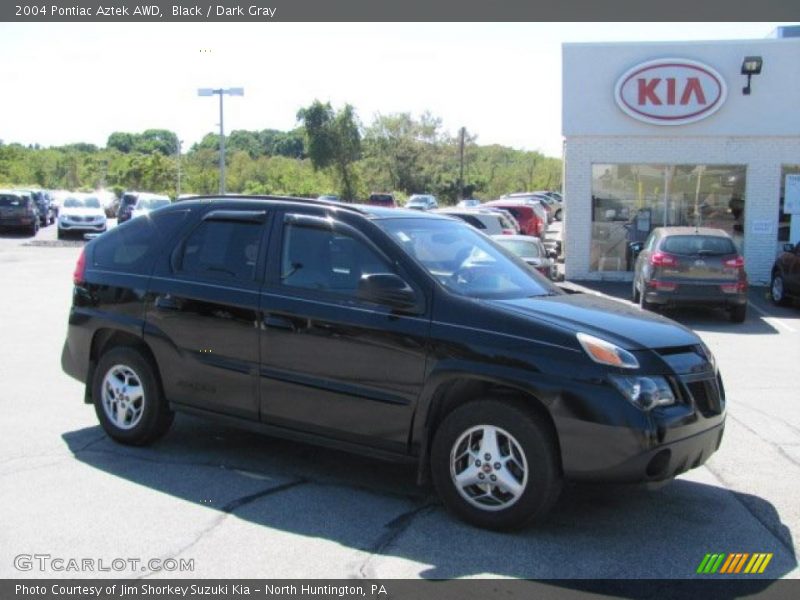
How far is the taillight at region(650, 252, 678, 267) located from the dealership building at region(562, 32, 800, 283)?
5.58 meters

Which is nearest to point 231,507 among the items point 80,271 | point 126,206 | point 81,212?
point 80,271

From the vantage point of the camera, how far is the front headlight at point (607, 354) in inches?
190

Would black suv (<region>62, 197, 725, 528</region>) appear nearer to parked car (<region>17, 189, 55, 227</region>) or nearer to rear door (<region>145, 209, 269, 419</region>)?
rear door (<region>145, 209, 269, 419</region>)

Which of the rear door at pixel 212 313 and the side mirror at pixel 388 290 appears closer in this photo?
the side mirror at pixel 388 290

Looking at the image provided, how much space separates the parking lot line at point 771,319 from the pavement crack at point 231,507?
11.2m

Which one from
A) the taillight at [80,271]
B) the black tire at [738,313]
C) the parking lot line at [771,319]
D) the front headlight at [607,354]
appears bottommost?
the parking lot line at [771,319]

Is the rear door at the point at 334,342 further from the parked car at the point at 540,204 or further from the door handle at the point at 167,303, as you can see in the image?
the parked car at the point at 540,204

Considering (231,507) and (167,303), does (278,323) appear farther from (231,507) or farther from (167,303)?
(231,507)

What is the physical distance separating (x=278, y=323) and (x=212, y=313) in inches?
22.5

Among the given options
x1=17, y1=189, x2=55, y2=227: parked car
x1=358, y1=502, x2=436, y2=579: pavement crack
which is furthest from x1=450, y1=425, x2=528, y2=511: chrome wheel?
x1=17, y1=189, x2=55, y2=227: parked car

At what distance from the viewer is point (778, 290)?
17.5 meters

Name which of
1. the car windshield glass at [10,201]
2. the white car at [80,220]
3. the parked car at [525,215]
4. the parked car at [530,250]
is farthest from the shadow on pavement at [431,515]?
the car windshield glass at [10,201]

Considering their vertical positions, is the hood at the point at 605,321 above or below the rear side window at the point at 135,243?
below

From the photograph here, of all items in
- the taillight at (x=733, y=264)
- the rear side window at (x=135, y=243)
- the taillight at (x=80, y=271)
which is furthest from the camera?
the taillight at (x=733, y=264)
